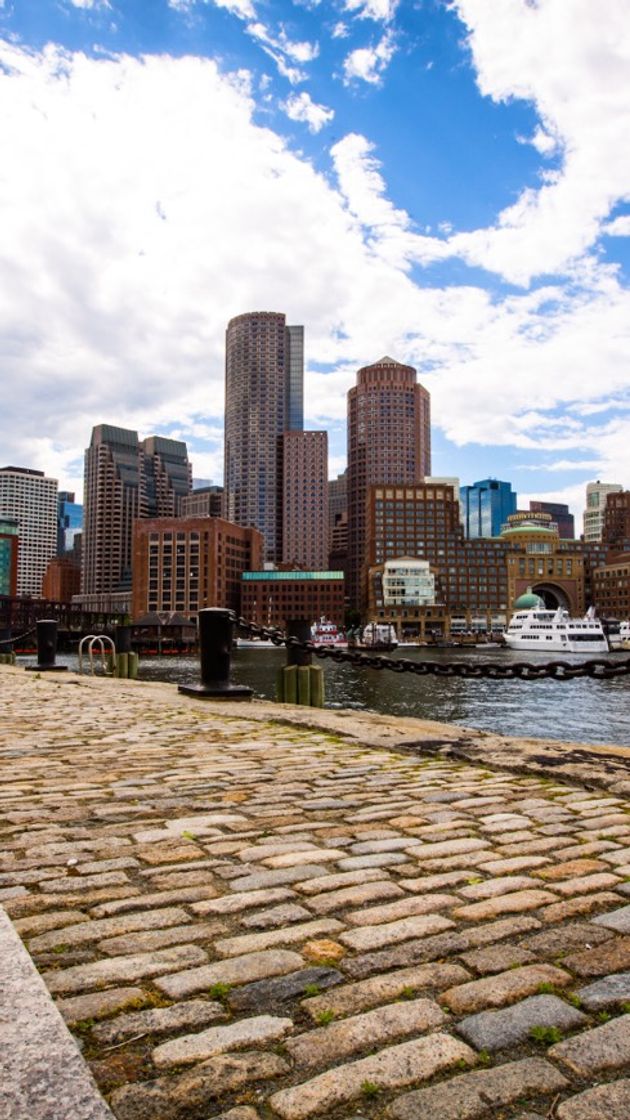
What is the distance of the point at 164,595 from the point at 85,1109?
166 m

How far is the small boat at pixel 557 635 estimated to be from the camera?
10006cm

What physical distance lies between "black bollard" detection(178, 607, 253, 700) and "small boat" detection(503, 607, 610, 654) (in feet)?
306

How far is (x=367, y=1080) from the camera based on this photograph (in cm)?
191

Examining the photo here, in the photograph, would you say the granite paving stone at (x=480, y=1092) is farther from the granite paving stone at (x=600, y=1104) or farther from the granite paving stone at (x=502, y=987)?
the granite paving stone at (x=502, y=987)

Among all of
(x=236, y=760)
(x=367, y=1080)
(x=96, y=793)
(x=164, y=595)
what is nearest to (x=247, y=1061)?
(x=367, y=1080)

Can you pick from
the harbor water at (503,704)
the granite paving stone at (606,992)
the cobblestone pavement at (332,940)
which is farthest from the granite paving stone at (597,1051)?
the harbor water at (503,704)

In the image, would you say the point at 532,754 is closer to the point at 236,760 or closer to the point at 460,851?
the point at 236,760

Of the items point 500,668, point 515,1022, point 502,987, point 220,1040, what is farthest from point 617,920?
point 500,668

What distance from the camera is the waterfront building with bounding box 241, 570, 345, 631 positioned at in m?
168

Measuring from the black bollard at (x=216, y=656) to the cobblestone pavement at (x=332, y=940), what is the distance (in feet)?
21.5

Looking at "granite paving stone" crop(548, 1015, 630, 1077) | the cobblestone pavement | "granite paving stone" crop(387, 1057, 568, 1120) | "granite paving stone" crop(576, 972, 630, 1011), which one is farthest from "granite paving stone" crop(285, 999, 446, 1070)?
"granite paving stone" crop(576, 972, 630, 1011)

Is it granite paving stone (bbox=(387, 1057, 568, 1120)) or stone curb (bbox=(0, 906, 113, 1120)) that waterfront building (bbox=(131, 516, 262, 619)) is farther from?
granite paving stone (bbox=(387, 1057, 568, 1120))

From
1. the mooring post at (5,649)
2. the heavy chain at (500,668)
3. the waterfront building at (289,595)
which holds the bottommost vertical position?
the mooring post at (5,649)

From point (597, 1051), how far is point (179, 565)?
16553 centimetres
